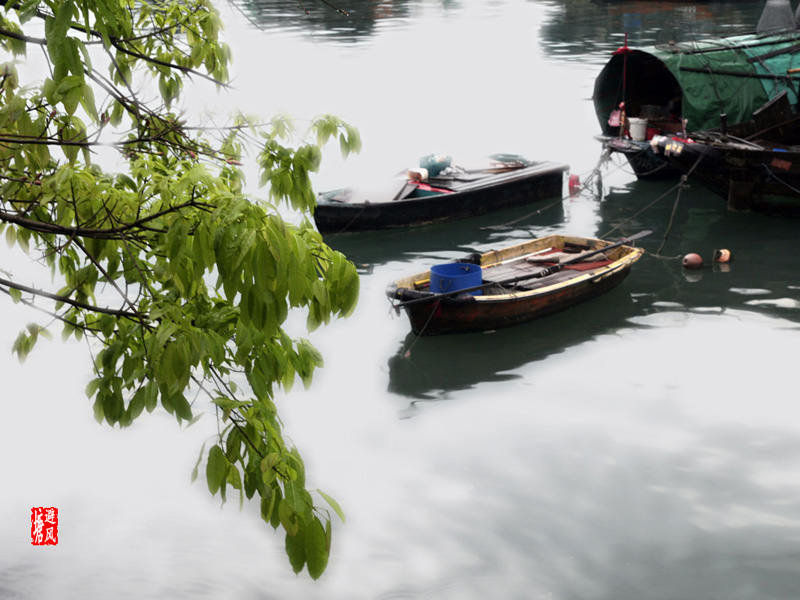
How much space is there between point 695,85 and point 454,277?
11.1m

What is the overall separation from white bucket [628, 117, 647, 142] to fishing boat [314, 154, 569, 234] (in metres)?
2.37

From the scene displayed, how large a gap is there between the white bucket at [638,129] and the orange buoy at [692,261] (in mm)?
6373

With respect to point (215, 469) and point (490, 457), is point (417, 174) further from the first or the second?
point (215, 469)

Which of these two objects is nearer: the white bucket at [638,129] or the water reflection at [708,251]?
the water reflection at [708,251]

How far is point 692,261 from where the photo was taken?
50.3 ft

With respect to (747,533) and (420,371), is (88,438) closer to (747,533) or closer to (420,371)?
(420,371)

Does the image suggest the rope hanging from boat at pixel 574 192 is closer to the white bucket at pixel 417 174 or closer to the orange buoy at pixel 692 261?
the white bucket at pixel 417 174

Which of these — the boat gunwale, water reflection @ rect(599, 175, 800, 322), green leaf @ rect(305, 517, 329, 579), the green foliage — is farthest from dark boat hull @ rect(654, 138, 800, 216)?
green leaf @ rect(305, 517, 329, 579)

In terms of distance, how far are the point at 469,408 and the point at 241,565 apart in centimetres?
372

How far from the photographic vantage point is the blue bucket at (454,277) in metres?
11.7

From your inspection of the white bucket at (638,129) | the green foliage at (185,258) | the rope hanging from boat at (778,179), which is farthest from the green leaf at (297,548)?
the white bucket at (638,129)

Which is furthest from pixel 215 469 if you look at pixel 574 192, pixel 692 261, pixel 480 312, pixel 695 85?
pixel 695 85

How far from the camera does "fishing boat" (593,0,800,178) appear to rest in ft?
65.3

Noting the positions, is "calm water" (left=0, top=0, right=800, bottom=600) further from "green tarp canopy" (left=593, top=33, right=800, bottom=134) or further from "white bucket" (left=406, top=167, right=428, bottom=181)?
"green tarp canopy" (left=593, top=33, right=800, bottom=134)
